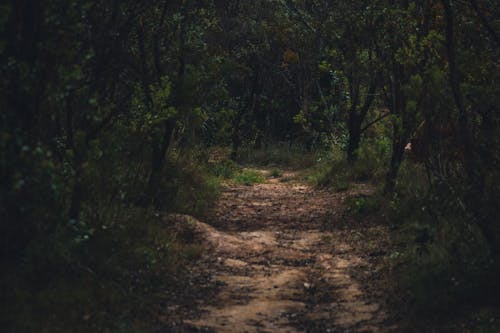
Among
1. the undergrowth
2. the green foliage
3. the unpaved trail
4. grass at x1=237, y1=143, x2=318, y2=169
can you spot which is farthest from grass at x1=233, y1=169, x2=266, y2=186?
the undergrowth

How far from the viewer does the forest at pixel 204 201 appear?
6551 millimetres

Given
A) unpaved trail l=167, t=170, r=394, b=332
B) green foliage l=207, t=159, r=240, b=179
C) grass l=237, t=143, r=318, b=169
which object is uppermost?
grass l=237, t=143, r=318, b=169

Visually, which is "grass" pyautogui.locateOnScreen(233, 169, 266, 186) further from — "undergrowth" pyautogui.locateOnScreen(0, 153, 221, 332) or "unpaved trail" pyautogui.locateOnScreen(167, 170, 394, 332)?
"undergrowth" pyautogui.locateOnScreen(0, 153, 221, 332)

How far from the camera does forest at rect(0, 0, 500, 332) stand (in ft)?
21.5

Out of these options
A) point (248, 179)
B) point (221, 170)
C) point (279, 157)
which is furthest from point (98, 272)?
point (279, 157)

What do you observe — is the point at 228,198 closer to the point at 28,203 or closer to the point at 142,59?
the point at 142,59

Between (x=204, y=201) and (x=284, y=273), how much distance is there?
4.87m

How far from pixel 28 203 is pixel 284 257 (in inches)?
208

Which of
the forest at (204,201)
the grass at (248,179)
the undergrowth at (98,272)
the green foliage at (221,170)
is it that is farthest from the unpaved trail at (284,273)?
the green foliage at (221,170)

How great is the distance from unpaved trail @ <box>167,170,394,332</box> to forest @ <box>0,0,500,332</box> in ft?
0.12

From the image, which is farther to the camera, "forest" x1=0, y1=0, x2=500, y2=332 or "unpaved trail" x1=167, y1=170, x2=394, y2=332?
"unpaved trail" x1=167, y1=170, x2=394, y2=332

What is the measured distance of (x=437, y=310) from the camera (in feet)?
23.1

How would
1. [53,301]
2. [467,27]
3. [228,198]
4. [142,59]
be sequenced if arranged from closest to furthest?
[53,301]
[467,27]
[142,59]
[228,198]

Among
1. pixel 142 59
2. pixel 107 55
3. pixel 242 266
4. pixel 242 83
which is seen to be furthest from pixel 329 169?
pixel 242 83
